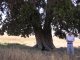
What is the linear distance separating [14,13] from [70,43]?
702 centimetres

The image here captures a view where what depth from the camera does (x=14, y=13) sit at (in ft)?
76.1

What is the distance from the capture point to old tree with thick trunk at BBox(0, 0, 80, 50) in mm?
21231

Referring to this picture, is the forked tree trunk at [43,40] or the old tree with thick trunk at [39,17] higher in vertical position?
the old tree with thick trunk at [39,17]

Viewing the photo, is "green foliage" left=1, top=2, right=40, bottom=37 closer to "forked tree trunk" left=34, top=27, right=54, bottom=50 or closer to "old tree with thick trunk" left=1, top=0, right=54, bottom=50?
"old tree with thick trunk" left=1, top=0, right=54, bottom=50

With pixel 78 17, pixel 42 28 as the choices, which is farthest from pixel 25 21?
pixel 78 17

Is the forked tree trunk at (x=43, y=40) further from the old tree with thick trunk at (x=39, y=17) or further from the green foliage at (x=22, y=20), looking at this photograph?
the green foliage at (x=22, y=20)

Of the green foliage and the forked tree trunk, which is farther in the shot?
the forked tree trunk

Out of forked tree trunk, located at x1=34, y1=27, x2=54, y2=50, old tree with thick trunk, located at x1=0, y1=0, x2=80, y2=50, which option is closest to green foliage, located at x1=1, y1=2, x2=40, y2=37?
old tree with thick trunk, located at x1=0, y1=0, x2=80, y2=50

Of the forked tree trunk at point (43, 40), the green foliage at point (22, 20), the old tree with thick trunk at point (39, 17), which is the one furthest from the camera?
the forked tree trunk at point (43, 40)

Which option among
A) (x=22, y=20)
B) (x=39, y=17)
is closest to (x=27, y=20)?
(x=22, y=20)

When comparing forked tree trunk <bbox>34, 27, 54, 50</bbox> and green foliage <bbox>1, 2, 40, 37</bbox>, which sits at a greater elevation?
green foliage <bbox>1, 2, 40, 37</bbox>

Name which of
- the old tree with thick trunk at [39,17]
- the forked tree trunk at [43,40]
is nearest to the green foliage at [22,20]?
the old tree with thick trunk at [39,17]

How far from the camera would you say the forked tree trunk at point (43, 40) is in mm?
24891

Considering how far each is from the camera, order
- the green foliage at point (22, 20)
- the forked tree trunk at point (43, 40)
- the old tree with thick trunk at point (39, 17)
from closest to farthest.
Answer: the old tree with thick trunk at point (39, 17) → the green foliage at point (22, 20) → the forked tree trunk at point (43, 40)
